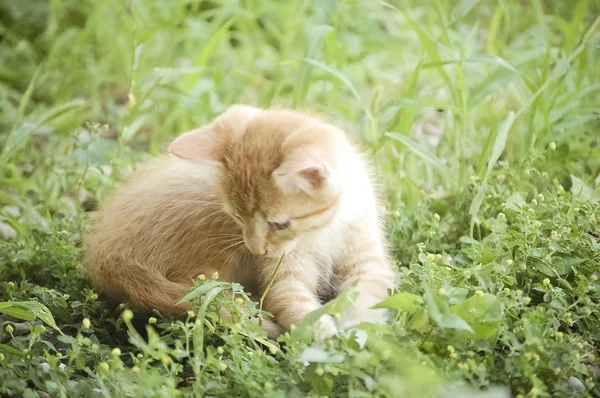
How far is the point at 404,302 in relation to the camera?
182cm

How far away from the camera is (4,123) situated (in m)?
3.47

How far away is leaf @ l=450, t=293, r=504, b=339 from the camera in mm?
1784

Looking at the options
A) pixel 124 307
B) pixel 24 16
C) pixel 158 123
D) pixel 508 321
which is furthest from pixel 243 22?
pixel 508 321

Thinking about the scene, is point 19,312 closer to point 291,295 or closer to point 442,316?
point 291,295

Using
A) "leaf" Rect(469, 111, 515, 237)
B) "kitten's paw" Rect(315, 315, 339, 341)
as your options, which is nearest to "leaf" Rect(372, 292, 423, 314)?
"kitten's paw" Rect(315, 315, 339, 341)

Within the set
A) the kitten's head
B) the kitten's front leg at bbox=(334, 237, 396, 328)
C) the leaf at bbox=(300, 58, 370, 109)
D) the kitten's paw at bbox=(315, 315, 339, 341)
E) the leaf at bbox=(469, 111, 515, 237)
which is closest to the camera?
the kitten's paw at bbox=(315, 315, 339, 341)

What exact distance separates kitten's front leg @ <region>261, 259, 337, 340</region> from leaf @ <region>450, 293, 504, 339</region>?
1.29ft

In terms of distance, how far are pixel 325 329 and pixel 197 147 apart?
633 mm

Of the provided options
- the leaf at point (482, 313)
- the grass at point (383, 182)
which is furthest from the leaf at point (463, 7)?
the leaf at point (482, 313)

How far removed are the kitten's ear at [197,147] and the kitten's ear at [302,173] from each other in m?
0.24

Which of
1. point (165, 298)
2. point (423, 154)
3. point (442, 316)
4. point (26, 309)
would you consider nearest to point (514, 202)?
point (423, 154)

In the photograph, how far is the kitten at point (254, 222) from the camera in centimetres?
207

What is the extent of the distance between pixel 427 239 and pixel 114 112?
6.35 feet

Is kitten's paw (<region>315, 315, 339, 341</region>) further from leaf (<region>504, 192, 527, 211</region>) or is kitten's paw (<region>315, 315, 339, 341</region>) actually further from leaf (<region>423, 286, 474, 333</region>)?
leaf (<region>504, 192, 527, 211</region>)
